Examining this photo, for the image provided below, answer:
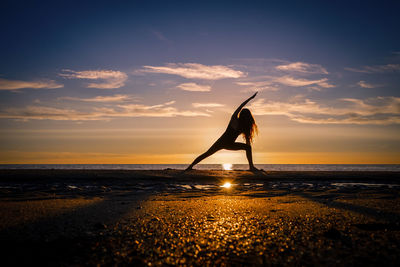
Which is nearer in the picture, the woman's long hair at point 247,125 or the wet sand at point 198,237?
the wet sand at point 198,237

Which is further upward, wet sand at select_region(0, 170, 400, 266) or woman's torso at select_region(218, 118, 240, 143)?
woman's torso at select_region(218, 118, 240, 143)

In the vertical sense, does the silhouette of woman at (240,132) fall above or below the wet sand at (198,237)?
above

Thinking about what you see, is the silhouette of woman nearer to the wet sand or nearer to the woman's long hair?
the woman's long hair

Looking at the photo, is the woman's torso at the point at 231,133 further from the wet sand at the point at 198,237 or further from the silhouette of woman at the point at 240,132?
the wet sand at the point at 198,237

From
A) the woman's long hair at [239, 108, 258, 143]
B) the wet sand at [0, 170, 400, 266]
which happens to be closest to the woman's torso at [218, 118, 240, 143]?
the woman's long hair at [239, 108, 258, 143]

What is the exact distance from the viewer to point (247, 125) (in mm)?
10070

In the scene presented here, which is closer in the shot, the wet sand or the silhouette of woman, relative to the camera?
the wet sand

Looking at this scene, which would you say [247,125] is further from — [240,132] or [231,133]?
[231,133]

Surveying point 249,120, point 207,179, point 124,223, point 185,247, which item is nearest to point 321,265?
point 185,247

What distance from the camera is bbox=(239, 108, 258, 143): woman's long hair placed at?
9.97m

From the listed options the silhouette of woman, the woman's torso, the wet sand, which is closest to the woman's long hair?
the silhouette of woman

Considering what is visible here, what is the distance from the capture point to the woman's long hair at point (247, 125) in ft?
32.7

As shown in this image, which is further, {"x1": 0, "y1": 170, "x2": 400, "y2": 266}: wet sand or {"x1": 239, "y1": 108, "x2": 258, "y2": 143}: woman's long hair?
{"x1": 239, "y1": 108, "x2": 258, "y2": 143}: woman's long hair

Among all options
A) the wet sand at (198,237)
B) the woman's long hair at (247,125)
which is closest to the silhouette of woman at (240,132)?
the woman's long hair at (247,125)
